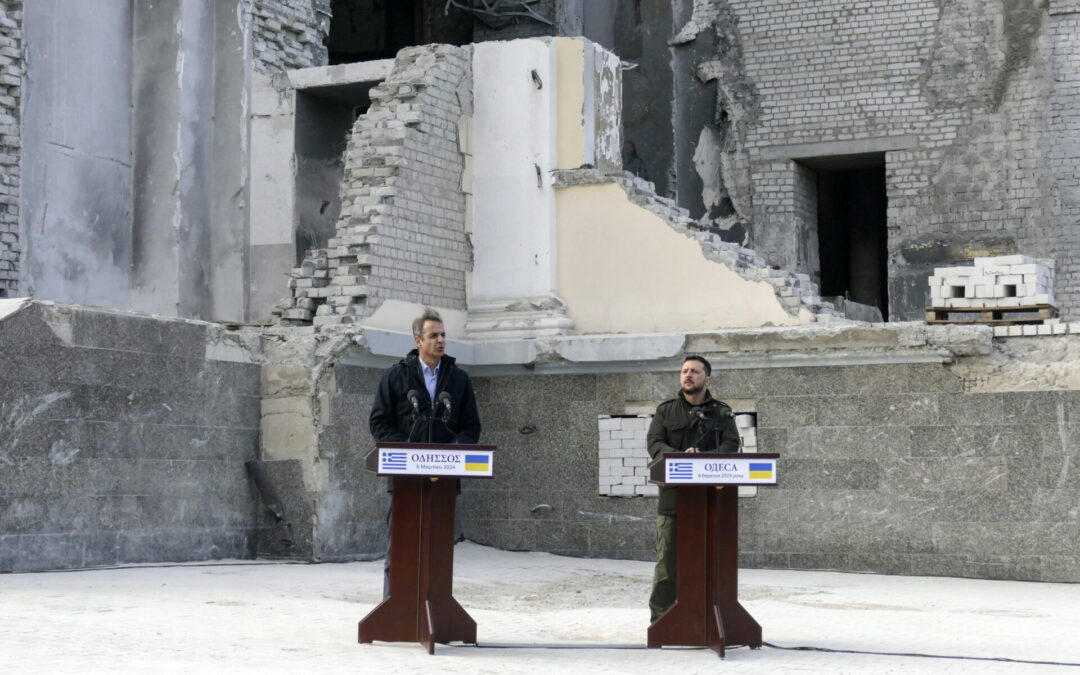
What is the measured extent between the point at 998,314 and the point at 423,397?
7.16 m

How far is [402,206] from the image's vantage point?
1460 centimetres

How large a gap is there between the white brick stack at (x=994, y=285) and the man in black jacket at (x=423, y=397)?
259 inches

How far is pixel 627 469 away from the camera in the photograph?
14422 millimetres

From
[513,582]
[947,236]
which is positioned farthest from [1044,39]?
[513,582]

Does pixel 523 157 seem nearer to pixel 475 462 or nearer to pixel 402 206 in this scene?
pixel 402 206

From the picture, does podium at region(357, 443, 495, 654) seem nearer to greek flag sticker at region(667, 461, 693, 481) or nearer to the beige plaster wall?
greek flag sticker at region(667, 461, 693, 481)

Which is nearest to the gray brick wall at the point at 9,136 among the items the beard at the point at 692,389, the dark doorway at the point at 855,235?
the beard at the point at 692,389

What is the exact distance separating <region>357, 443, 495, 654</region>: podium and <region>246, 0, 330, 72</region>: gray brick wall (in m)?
9.93

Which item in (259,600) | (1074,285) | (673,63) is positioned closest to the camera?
(259,600)

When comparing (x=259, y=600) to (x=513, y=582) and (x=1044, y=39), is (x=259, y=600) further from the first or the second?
(x=1044, y=39)

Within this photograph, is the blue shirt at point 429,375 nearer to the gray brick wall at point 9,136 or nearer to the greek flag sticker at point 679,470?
the greek flag sticker at point 679,470

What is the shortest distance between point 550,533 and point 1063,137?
367 inches

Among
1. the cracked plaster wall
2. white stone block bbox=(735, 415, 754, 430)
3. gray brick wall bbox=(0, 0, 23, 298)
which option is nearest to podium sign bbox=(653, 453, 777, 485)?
white stone block bbox=(735, 415, 754, 430)

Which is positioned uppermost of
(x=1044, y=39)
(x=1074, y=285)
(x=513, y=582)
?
(x=1044, y=39)
